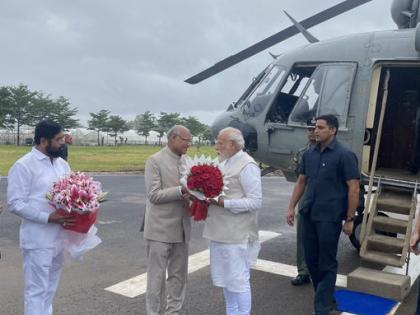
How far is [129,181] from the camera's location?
1680 centimetres

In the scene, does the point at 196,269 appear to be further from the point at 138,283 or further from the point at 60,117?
the point at 60,117

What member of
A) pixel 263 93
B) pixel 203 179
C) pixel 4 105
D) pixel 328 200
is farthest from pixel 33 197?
pixel 4 105

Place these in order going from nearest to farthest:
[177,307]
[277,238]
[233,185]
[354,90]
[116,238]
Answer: [233,185] → [177,307] → [354,90] → [116,238] → [277,238]

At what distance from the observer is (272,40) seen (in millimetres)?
7777

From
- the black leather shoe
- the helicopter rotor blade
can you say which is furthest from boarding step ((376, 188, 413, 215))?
the helicopter rotor blade

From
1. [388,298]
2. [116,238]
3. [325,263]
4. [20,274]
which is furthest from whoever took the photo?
[116,238]

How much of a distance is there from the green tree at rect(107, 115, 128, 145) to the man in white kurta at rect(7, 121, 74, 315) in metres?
71.5

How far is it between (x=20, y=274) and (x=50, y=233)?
251 centimetres

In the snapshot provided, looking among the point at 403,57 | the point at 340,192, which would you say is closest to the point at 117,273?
the point at 340,192

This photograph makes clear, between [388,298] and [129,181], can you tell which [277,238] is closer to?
[388,298]

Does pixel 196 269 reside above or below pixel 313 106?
below

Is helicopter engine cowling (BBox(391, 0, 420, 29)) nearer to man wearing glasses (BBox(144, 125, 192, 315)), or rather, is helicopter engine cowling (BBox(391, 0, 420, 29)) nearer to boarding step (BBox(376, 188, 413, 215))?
boarding step (BBox(376, 188, 413, 215))

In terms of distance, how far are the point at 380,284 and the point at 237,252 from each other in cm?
208

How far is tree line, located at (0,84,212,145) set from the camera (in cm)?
5558
